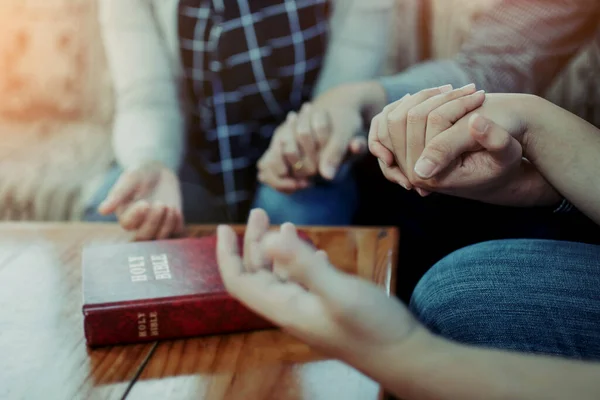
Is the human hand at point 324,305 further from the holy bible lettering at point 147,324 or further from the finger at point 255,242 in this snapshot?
the holy bible lettering at point 147,324

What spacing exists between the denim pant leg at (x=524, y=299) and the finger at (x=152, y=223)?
41 centimetres

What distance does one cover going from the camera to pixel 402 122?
1.71 ft

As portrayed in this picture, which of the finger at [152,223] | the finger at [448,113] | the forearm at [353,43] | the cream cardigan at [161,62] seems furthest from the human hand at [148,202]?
the finger at [448,113]

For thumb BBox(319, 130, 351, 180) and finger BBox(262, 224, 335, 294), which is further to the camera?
thumb BBox(319, 130, 351, 180)

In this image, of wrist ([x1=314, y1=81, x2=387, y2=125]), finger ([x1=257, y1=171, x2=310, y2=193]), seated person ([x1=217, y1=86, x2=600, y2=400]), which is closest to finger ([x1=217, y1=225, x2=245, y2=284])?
seated person ([x1=217, y1=86, x2=600, y2=400])

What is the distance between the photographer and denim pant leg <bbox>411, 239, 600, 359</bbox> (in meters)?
0.50

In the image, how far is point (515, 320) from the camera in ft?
1.69

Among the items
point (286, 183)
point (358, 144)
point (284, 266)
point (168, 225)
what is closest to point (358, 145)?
point (358, 144)

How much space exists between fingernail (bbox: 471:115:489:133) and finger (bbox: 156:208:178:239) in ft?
1.62

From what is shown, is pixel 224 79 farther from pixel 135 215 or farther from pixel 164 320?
pixel 164 320

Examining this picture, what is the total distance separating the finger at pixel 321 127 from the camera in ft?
2.98

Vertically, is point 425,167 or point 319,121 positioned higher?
point 425,167

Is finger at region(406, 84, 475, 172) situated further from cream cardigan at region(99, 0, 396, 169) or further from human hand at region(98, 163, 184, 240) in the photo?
cream cardigan at region(99, 0, 396, 169)

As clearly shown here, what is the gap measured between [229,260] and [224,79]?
0.80 metres
